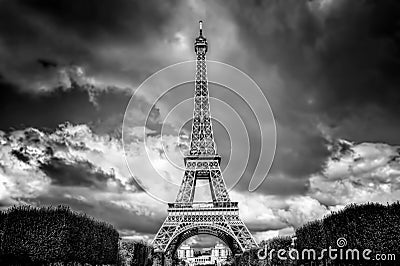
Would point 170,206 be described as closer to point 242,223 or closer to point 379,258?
point 242,223

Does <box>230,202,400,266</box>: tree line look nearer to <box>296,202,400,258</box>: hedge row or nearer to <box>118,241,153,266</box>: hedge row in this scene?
<box>296,202,400,258</box>: hedge row

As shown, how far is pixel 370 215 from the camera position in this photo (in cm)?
2659

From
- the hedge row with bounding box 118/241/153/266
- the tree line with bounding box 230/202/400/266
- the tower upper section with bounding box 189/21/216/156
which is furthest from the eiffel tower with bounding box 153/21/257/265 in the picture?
the tree line with bounding box 230/202/400/266

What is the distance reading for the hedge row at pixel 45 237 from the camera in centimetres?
2766

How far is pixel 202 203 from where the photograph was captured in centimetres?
4906

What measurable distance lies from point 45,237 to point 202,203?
23833 mm

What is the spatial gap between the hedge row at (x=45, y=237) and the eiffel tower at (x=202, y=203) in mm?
13882

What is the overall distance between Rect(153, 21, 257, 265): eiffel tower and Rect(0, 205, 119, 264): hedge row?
13.9 metres

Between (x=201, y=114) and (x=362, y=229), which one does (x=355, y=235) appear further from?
(x=201, y=114)

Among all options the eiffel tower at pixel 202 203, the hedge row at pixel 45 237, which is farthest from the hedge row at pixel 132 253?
the hedge row at pixel 45 237

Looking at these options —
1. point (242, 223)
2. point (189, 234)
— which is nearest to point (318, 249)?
point (242, 223)

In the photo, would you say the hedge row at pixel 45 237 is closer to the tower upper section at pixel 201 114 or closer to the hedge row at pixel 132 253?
the hedge row at pixel 132 253

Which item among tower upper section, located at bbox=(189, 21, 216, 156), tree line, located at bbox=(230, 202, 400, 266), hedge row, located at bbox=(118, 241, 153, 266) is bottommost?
hedge row, located at bbox=(118, 241, 153, 266)

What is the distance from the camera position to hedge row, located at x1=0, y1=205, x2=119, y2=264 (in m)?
27.7
